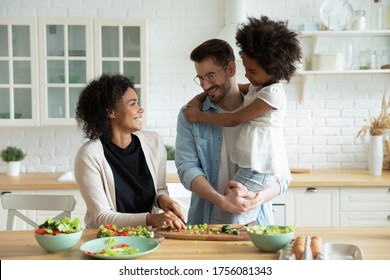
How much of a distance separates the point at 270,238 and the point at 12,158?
10.4 feet

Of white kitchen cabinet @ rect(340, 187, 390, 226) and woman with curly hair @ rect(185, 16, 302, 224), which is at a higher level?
woman with curly hair @ rect(185, 16, 302, 224)

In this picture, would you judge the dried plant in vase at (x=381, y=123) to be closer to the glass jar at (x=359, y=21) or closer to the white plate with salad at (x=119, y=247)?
the glass jar at (x=359, y=21)

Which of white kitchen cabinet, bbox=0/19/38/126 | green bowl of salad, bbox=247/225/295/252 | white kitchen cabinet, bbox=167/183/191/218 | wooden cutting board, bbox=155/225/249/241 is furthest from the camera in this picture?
white kitchen cabinet, bbox=0/19/38/126

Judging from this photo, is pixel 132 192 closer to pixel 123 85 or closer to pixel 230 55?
pixel 123 85

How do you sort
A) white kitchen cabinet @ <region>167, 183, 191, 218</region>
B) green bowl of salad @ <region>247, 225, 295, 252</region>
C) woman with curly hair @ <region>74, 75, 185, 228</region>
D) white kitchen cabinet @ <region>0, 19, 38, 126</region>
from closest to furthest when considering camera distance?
green bowl of salad @ <region>247, 225, 295, 252</region> < woman with curly hair @ <region>74, 75, 185, 228</region> < white kitchen cabinet @ <region>167, 183, 191, 218</region> < white kitchen cabinet @ <region>0, 19, 38, 126</region>

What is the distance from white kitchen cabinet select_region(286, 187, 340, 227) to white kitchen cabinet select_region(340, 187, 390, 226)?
58 mm

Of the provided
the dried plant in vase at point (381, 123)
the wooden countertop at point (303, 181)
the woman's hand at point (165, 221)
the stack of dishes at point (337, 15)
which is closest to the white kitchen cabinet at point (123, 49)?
the wooden countertop at point (303, 181)

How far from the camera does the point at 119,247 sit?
2029 mm

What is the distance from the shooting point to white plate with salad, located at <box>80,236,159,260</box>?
6.34ft

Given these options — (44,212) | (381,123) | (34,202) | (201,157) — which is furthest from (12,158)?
(381,123)

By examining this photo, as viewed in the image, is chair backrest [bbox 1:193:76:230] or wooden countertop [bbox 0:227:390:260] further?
chair backrest [bbox 1:193:76:230]

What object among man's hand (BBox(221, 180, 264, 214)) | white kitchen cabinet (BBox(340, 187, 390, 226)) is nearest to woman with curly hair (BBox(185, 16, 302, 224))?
man's hand (BBox(221, 180, 264, 214))

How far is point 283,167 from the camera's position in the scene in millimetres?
2664

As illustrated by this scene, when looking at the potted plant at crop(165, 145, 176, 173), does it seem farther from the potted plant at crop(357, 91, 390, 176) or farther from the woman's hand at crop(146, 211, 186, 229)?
the woman's hand at crop(146, 211, 186, 229)
